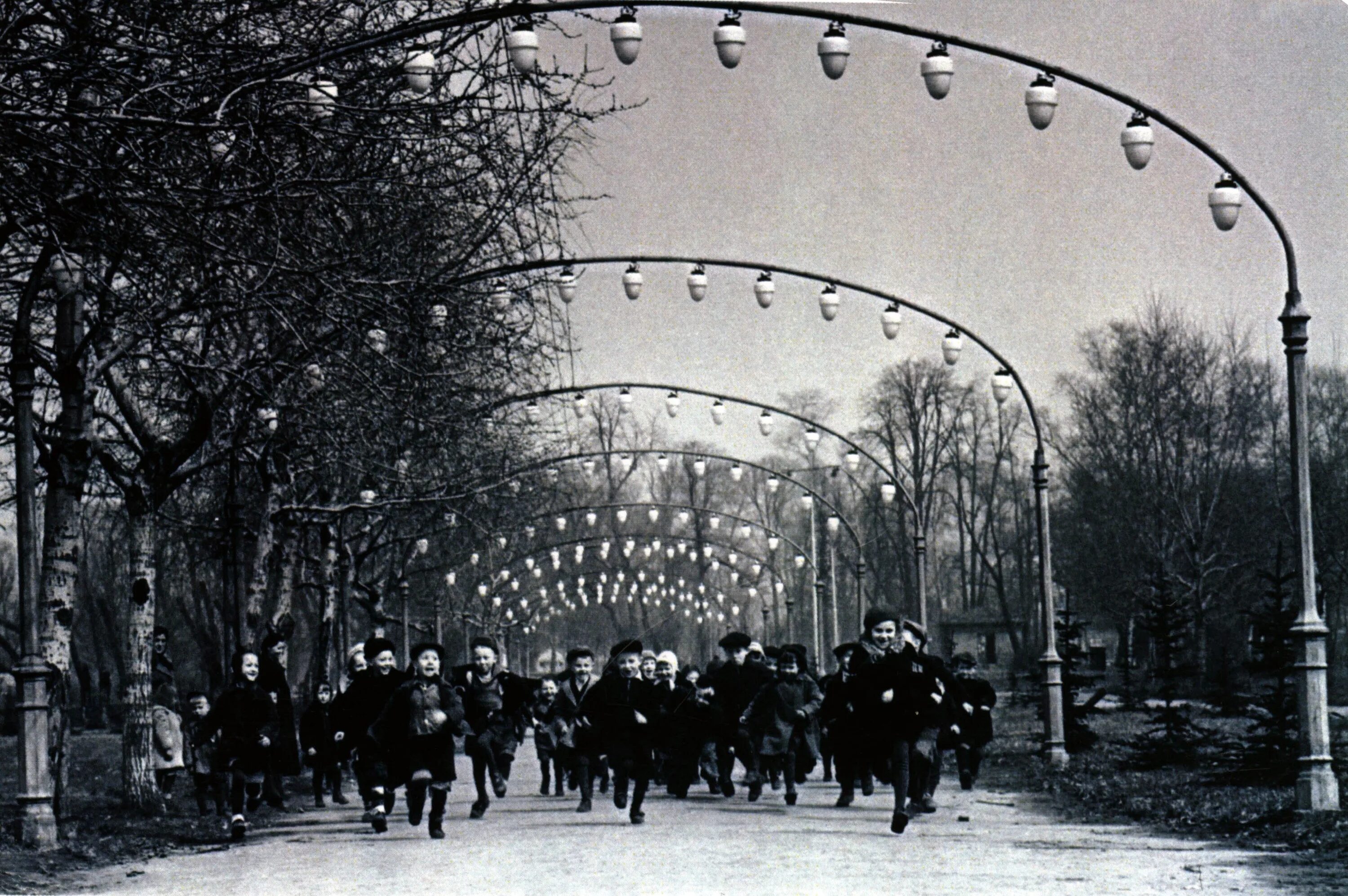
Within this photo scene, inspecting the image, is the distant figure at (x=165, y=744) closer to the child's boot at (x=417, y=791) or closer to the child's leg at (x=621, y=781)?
the child's leg at (x=621, y=781)

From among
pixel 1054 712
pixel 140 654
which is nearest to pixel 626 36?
pixel 140 654

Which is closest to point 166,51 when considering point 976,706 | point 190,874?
point 190,874

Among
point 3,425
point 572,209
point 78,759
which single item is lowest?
point 78,759

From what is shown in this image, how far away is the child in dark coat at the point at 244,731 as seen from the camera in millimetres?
19391

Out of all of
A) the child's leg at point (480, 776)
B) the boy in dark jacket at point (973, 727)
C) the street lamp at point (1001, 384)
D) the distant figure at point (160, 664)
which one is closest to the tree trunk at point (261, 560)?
the distant figure at point (160, 664)

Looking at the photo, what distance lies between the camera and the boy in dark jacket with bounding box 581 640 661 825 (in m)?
20.9

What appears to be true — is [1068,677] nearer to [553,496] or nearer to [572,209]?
[572,209]

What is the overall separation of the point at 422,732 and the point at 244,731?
1689 millimetres

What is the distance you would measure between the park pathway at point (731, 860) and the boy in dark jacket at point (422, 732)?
43cm

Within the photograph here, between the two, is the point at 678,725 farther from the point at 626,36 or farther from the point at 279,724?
the point at 626,36

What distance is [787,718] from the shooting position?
23281 millimetres

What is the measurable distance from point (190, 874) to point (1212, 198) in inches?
395

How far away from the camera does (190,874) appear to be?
Answer: 1542 cm

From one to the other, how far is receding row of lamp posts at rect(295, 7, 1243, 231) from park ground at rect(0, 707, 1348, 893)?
5023mm
